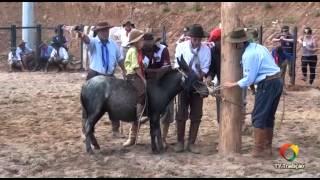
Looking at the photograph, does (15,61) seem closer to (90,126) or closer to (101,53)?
(101,53)

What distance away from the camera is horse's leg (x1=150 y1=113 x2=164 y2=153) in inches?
324

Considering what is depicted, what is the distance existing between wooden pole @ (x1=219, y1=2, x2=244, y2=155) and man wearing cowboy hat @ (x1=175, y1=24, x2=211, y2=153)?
1.04ft

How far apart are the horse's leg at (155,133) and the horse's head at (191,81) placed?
1.90 ft

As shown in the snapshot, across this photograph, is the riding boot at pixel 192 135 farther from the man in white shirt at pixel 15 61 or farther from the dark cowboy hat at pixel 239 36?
the man in white shirt at pixel 15 61

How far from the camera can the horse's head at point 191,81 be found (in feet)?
26.4

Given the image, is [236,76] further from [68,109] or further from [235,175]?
[68,109]

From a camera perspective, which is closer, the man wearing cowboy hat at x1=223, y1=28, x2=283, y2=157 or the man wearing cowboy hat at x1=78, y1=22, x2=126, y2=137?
the man wearing cowboy hat at x1=223, y1=28, x2=283, y2=157

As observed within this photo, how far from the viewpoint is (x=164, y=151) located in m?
8.44

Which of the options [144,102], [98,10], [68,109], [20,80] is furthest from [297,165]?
[98,10]

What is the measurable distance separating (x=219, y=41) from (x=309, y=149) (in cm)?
198

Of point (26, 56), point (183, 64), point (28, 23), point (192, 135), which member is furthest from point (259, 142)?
point (28, 23)

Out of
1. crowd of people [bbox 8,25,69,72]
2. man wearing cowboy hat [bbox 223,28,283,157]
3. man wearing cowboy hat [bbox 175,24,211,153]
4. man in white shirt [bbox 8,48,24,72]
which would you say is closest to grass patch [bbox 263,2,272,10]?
crowd of people [bbox 8,25,69,72]

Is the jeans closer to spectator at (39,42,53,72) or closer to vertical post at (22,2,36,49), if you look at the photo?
spectator at (39,42,53,72)

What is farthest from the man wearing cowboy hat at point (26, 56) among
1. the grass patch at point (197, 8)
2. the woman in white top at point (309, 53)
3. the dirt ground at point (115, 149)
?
the grass patch at point (197, 8)
